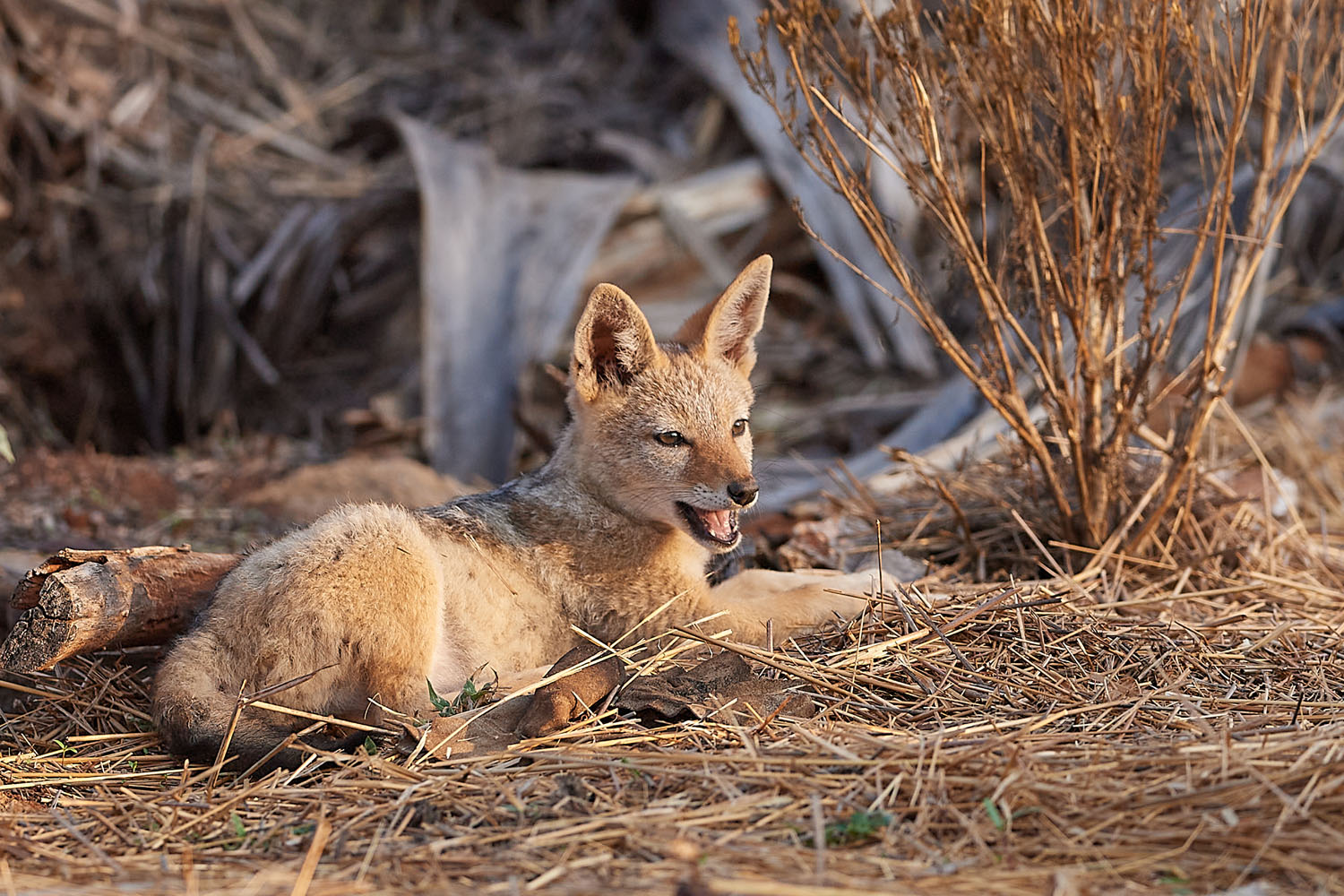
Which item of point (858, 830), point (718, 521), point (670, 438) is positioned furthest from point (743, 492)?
point (858, 830)

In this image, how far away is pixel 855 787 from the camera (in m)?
3.10

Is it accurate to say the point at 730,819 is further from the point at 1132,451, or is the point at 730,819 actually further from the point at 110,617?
the point at 1132,451

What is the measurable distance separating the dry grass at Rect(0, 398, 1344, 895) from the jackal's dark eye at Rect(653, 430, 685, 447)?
3.27ft

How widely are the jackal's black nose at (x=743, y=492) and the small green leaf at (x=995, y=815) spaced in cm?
165

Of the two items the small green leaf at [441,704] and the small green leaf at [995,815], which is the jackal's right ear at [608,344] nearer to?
the small green leaf at [441,704]

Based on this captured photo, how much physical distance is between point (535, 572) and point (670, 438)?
772 mm

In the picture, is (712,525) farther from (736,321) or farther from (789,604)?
(736,321)

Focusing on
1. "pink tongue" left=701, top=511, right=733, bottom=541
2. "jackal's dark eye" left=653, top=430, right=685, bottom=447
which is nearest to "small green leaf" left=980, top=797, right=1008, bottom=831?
"pink tongue" left=701, top=511, right=733, bottom=541

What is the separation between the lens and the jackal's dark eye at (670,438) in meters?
4.63

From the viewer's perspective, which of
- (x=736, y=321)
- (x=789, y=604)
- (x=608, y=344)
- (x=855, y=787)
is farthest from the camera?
(x=736, y=321)

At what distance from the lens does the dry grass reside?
2.74 metres

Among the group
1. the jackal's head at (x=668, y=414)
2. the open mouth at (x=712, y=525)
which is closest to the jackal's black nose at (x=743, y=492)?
the jackal's head at (x=668, y=414)

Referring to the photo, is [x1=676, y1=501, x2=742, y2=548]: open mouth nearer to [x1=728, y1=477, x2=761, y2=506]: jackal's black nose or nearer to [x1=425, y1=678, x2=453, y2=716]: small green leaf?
[x1=728, y1=477, x2=761, y2=506]: jackal's black nose

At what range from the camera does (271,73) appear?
38.9 feet
